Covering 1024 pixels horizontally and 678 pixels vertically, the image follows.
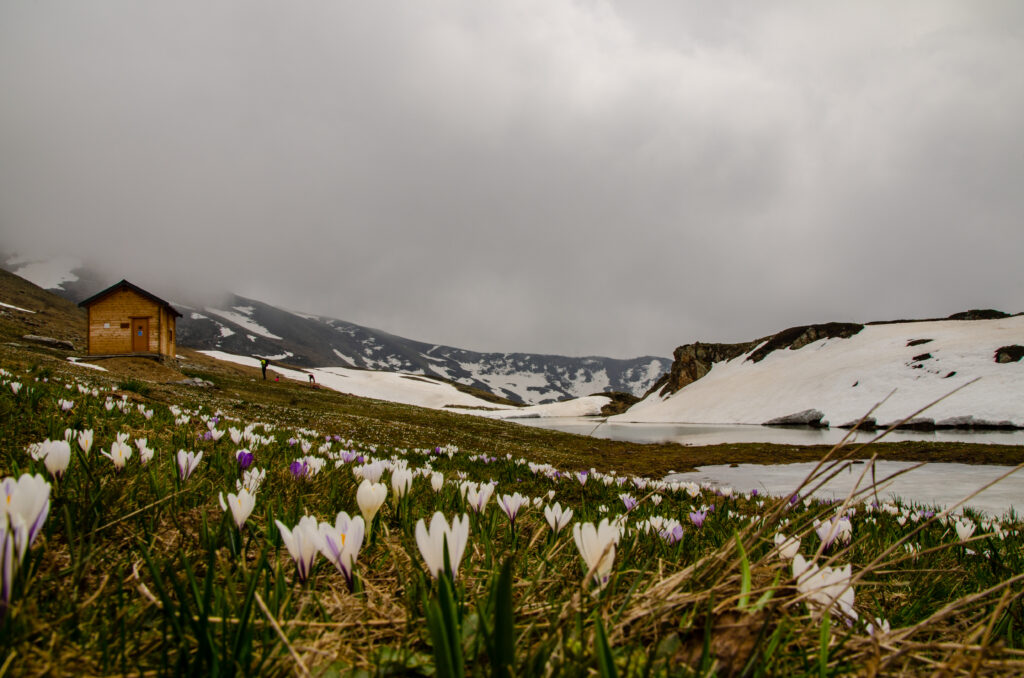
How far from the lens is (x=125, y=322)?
45656 mm

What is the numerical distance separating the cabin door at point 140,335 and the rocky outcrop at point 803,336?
9539 cm

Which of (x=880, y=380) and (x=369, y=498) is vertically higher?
(x=369, y=498)

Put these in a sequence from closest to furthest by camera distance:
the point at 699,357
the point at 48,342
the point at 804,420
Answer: the point at 48,342 → the point at 804,420 → the point at 699,357

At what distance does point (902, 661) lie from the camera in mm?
1300

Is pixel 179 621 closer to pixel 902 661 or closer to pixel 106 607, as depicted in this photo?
pixel 106 607

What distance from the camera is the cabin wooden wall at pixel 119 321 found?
4566 centimetres

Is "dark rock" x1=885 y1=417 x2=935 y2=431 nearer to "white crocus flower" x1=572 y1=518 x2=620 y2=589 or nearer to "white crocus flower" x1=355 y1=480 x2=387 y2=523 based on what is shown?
"white crocus flower" x1=572 y1=518 x2=620 y2=589

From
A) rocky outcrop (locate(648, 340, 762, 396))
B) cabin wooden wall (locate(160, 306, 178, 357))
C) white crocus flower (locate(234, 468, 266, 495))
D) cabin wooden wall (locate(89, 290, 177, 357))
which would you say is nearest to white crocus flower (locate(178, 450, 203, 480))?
white crocus flower (locate(234, 468, 266, 495))

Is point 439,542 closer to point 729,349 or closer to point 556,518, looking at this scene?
point 556,518

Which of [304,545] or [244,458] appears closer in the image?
[304,545]

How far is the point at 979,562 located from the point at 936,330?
290 ft

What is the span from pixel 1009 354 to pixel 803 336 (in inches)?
1459

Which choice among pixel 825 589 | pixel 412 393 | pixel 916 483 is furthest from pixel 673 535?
pixel 412 393

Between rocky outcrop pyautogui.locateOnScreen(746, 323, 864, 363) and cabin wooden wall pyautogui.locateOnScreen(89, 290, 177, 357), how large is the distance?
3730 inches
